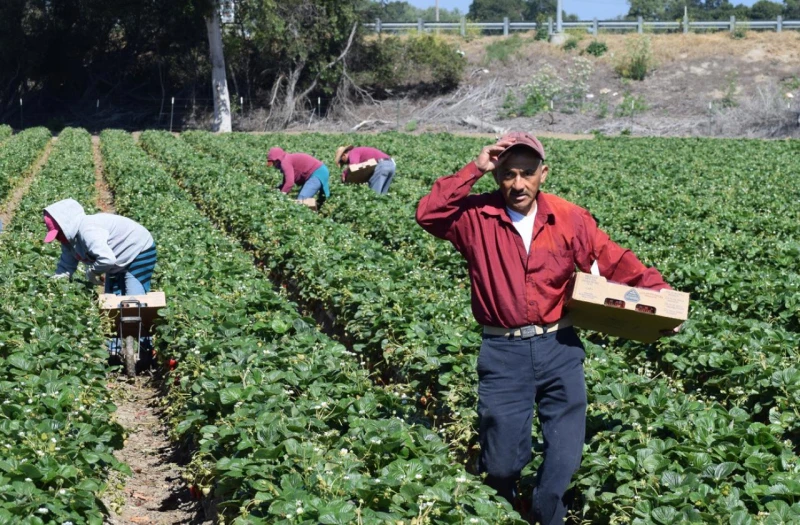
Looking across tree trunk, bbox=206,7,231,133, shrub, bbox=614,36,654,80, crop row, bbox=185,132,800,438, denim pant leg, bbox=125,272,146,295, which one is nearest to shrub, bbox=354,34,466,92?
tree trunk, bbox=206,7,231,133

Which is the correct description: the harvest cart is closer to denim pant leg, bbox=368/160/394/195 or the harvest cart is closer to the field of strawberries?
the field of strawberries

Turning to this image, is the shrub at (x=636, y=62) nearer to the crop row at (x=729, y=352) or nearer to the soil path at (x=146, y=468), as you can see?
the crop row at (x=729, y=352)

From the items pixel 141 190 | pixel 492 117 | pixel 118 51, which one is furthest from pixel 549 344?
pixel 118 51

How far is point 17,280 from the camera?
799cm

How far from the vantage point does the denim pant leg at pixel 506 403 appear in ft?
14.7

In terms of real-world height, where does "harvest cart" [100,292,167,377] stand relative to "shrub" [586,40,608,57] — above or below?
below

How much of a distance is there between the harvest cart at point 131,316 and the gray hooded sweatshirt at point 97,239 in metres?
0.33

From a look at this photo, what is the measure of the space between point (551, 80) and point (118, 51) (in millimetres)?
21878

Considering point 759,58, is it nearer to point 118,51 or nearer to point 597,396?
point 118,51

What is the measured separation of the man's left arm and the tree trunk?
1485 inches

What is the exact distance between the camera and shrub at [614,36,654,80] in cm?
4838

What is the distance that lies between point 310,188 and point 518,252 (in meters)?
9.84

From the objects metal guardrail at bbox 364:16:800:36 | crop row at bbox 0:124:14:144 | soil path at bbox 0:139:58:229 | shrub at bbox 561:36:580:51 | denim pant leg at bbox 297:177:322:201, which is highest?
metal guardrail at bbox 364:16:800:36

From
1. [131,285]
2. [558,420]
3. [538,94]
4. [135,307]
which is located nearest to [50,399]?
[135,307]
